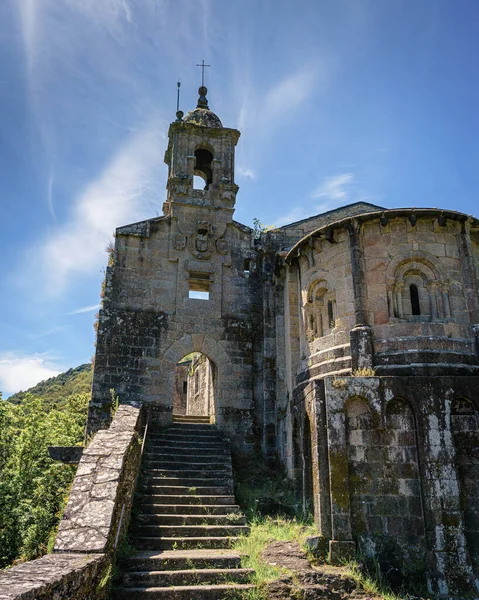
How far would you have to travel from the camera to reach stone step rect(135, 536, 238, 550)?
9.12 m

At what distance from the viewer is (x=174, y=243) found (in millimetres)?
15711

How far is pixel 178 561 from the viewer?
8.47 m

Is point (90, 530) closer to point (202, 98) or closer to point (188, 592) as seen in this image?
point (188, 592)

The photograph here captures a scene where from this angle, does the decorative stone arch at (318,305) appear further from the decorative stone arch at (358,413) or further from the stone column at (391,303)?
the decorative stone arch at (358,413)

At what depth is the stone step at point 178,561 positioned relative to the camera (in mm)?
8211

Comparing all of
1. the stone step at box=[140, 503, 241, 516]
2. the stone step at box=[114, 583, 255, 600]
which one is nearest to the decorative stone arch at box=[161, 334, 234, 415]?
the stone step at box=[140, 503, 241, 516]

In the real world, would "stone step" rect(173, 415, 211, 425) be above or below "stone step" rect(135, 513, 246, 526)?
above

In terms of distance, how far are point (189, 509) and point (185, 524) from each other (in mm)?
529

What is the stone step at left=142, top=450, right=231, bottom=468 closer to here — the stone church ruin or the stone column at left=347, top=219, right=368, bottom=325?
the stone church ruin

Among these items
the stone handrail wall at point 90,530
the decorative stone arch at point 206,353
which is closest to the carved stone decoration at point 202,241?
the decorative stone arch at point 206,353

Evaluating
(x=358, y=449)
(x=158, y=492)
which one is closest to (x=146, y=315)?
(x=158, y=492)

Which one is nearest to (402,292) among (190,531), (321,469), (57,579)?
(321,469)

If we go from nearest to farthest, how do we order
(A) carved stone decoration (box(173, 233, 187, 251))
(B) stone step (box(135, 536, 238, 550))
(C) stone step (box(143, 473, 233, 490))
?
(B) stone step (box(135, 536, 238, 550))
(C) stone step (box(143, 473, 233, 490))
(A) carved stone decoration (box(173, 233, 187, 251))

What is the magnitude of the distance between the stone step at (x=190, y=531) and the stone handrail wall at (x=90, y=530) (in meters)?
0.47
